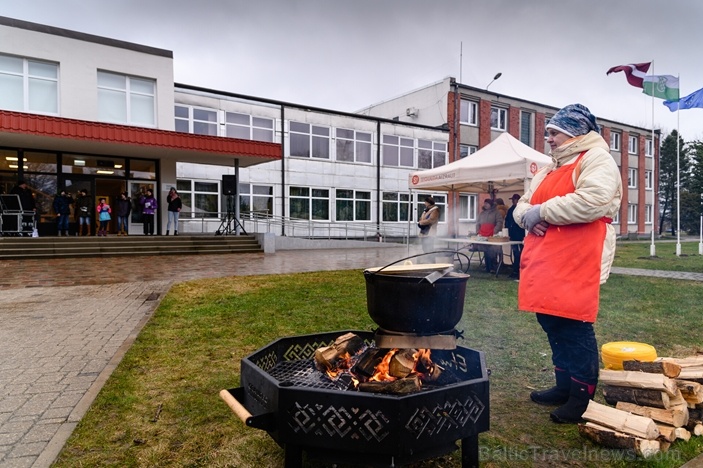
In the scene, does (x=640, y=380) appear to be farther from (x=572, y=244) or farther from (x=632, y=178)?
(x=632, y=178)

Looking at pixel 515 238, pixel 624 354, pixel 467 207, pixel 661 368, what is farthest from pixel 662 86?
pixel 661 368

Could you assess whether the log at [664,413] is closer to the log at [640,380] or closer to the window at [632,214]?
the log at [640,380]

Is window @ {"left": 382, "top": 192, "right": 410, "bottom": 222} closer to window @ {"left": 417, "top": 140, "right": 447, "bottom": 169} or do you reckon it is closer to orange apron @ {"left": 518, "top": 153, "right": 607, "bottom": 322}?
window @ {"left": 417, "top": 140, "right": 447, "bottom": 169}

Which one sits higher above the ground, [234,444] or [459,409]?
[459,409]

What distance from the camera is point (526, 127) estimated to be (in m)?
34.2

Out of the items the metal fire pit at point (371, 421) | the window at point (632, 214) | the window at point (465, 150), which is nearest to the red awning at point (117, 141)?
the metal fire pit at point (371, 421)

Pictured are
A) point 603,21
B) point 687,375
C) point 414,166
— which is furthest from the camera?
point 414,166

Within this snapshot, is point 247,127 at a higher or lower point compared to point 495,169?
higher

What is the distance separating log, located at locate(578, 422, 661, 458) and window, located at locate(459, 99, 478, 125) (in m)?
30.3

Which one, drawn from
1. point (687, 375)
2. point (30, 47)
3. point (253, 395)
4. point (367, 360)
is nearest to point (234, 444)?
point (253, 395)

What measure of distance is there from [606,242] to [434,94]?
99.2ft

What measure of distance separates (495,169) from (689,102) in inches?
441

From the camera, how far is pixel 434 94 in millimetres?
31203

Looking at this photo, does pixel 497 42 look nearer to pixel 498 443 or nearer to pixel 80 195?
pixel 498 443
